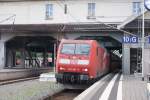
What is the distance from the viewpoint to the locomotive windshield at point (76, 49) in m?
28.9

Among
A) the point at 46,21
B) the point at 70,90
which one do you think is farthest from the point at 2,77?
the point at 46,21

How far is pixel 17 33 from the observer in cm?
5250

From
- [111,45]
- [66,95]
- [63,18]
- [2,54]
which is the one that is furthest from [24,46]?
[66,95]

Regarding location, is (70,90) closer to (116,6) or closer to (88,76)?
(88,76)

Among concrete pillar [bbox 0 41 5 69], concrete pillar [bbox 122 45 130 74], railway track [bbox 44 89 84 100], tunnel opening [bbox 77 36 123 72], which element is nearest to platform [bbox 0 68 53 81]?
concrete pillar [bbox 0 41 5 69]

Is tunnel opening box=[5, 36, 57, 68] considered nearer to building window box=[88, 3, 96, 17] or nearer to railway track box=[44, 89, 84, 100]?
building window box=[88, 3, 96, 17]

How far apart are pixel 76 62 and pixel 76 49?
90 centimetres

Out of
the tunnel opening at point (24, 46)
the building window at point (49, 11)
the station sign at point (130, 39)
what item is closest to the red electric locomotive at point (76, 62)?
the station sign at point (130, 39)

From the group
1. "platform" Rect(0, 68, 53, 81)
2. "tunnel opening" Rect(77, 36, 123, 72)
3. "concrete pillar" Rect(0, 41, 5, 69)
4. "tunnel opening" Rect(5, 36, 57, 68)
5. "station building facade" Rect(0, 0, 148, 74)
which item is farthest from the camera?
"tunnel opening" Rect(5, 36, 57, 68)

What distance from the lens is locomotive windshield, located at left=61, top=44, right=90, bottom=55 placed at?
28859mm

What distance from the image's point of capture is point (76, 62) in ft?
93.9

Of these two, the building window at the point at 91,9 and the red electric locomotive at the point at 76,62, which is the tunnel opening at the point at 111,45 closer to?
the building window at the point at 91,9

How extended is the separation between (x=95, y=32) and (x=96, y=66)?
744 inches

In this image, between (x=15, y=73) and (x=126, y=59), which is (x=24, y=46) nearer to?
(x=15, y=73)
